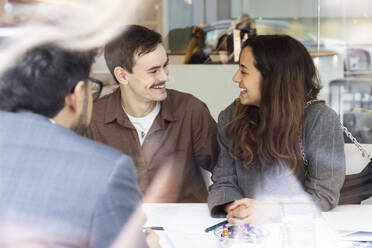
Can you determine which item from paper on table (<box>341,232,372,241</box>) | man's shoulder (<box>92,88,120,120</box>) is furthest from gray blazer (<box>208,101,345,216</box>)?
man's shoulder (<box>92,88,120,120</box>)

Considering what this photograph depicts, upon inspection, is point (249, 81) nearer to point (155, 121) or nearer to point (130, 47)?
point (155, 121)

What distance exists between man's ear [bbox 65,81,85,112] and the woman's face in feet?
3.10

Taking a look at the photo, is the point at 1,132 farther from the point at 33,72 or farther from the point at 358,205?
the point at 358,205

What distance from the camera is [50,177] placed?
804 millimetres

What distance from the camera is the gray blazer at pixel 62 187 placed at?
→ 792 millimetres

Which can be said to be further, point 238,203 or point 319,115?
point 319,115

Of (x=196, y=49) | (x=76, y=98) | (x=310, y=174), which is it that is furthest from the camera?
(x=196, y=49)

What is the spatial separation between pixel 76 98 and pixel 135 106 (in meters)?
1.06

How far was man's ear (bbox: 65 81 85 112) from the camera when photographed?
36.1 inches

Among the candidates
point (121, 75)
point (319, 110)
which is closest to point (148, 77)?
point (121, 75)

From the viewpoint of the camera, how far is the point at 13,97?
874 millimetres

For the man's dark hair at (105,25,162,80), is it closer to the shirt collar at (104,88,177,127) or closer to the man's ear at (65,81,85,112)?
the shirt collar at (104,88,177,127)

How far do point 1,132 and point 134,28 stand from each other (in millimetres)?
1257

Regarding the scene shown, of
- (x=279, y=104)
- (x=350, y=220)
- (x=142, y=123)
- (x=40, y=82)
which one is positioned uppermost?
(x=40, y=82)
